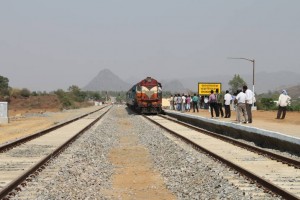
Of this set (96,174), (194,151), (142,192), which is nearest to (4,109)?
(194,151)

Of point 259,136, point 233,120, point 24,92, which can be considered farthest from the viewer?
point 24,92

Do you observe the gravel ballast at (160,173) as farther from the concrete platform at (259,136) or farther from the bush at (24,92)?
the bush at (24,92)

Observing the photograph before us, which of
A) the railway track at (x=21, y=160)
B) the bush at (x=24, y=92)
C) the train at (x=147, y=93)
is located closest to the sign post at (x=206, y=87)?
the train at (x=147, y=93)

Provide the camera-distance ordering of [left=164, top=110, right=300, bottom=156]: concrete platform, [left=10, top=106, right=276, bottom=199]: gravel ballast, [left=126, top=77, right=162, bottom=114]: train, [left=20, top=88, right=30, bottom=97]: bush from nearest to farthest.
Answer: [left=10, top=106, right=276, bottom=199]: gravel ballast, [left=164, top=110, right=300, bottom=156]: concrete platform, [left=126, top=77, right=162, bottom=114]: train, [left=20, top=88, right=30, bottom=97]: bush

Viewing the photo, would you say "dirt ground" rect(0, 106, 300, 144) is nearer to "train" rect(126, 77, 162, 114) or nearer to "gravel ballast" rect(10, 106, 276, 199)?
"gravel ballast" rect(10, 106, 276, 199)

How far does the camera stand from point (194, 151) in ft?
47.3

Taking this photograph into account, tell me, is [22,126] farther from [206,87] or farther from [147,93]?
[206,87]

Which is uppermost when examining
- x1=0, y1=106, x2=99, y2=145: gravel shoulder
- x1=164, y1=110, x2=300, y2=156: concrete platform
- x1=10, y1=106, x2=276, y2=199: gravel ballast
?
x1=164, y1=110, x2=300, y2=156: concrete platform

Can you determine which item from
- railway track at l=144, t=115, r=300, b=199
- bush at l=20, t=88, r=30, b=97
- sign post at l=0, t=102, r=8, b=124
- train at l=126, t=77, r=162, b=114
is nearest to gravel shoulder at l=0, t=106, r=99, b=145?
sign post at l=0, t=102, r=8, b=124

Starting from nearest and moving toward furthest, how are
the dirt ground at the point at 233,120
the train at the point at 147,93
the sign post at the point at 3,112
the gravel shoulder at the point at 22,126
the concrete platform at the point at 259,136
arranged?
the concrete platform at the point at 259,136
the dirt ground at the point at 233,120
the gravel shoulder at the point at 22,126
the sign post at the point at 3,112
the train at the point at 147,93

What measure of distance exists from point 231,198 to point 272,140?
28.7 feet

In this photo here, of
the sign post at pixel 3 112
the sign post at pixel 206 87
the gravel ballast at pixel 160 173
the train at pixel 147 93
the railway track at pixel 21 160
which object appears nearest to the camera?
the gravel ballast at pixel 160 173

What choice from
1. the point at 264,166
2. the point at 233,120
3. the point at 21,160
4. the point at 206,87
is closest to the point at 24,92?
the point at 206,87

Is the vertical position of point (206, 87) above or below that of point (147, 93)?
above
